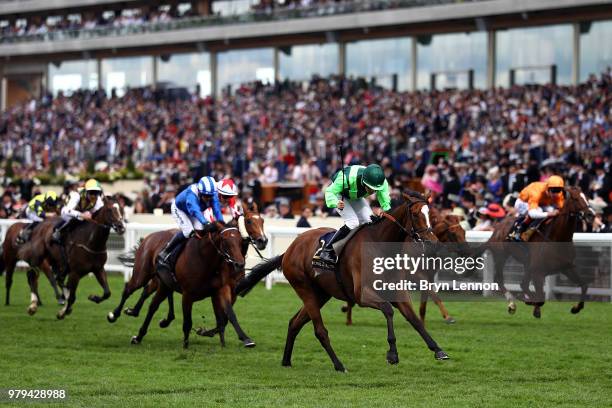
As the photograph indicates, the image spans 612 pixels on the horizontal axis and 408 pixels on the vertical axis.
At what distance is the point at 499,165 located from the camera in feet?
69.4

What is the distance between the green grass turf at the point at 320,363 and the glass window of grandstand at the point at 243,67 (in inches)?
967

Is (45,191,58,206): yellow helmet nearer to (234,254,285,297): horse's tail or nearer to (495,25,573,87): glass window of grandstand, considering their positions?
(234,254,285,297): horse's tail

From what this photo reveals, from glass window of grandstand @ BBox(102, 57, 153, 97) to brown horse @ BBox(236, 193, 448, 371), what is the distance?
33068 millimetres

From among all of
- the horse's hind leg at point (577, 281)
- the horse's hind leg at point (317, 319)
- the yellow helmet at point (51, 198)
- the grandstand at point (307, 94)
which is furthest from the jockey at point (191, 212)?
the grandstand at point (307, 94)

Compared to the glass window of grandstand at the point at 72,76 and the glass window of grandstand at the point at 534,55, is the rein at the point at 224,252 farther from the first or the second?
the glass window of grandstand at the point at 72,76

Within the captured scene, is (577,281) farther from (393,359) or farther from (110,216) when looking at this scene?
(110,216)

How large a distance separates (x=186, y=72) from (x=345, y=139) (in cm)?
1564

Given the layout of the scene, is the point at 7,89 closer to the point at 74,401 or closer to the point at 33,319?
the point at 33,319

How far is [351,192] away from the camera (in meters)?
9.45

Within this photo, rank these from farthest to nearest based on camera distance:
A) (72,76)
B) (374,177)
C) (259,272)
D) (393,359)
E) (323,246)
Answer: (72,76)
(259,272)
(323,246)
(374,177)
(393,359)

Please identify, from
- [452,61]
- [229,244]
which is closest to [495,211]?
[229,244]

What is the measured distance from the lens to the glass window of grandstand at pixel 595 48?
2933 cm

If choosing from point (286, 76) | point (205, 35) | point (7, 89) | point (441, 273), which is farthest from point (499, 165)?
point (7, 89)

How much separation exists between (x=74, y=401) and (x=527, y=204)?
7505 mm
